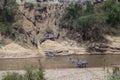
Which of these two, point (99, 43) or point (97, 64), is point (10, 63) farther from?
point (99, 43)

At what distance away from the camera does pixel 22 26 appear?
172 ft

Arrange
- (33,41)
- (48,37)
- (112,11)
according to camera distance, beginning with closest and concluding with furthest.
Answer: (33,41)
(48,37)
(112,11)

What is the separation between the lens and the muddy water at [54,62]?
40.2 meters

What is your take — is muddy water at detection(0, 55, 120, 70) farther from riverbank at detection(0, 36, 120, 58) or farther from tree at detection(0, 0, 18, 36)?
Answer: tree at detection(0, 0, 18, 36)

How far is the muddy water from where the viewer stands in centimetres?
4022

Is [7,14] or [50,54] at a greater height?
[7,14]

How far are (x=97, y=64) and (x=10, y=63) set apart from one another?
29.7 ft

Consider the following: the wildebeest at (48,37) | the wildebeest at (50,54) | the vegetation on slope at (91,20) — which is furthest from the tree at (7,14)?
the vegetation on slope at (91,20)

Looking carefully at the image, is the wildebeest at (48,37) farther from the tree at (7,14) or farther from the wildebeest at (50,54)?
Result: the tree at (7,14)

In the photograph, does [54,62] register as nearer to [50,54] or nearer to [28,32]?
[50,54]

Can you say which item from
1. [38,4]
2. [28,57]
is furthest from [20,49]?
[38,4]

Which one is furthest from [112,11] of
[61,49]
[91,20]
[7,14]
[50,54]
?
[7,14]

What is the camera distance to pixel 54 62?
43.5m

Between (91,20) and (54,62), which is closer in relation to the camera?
(54,62)
